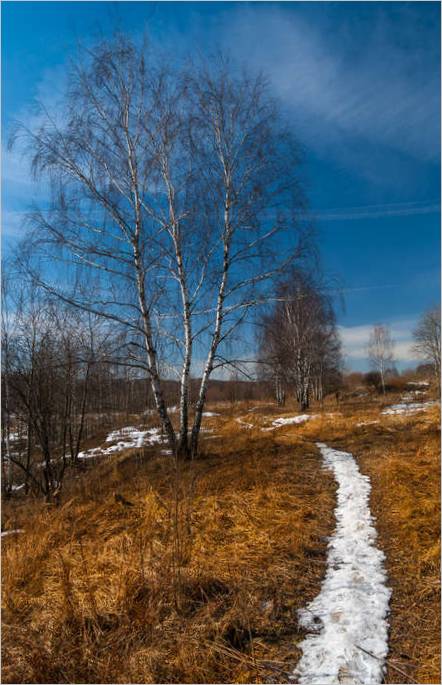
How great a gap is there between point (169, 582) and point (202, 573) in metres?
0.37

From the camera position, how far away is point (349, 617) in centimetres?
305

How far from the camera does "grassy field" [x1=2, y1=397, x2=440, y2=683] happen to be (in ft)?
8.71

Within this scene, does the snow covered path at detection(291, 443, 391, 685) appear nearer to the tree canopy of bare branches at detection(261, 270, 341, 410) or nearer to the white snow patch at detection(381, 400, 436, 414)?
the tree canopy of bare branches at detection(261, 270, 341, 410)

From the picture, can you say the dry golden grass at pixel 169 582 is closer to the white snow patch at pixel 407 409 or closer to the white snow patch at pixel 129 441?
the white snow patch at pixel 129 441

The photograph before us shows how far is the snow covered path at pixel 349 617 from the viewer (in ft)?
8.27

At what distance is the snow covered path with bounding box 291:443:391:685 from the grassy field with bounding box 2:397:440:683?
0.10 meters

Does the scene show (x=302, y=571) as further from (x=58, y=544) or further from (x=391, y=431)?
(x=391, y=431)

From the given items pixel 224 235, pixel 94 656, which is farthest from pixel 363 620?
pixel 224 235

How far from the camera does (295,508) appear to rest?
5598 millimetres

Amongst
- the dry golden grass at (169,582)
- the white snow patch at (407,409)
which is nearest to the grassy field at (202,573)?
the dry golden grass at (169,582)

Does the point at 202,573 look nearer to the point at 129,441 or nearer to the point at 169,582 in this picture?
the point at 169,582

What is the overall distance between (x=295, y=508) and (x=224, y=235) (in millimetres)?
5862

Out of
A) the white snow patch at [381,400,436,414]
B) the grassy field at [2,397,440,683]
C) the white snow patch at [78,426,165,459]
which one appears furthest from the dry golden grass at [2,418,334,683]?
the white snow patch at [381,400,436,414]

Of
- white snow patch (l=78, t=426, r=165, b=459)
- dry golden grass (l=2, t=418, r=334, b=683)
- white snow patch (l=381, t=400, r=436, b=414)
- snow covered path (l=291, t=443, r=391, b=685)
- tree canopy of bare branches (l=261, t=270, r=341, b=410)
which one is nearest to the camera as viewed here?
snow covered path (l=291, t=443, r=391, b=685)
